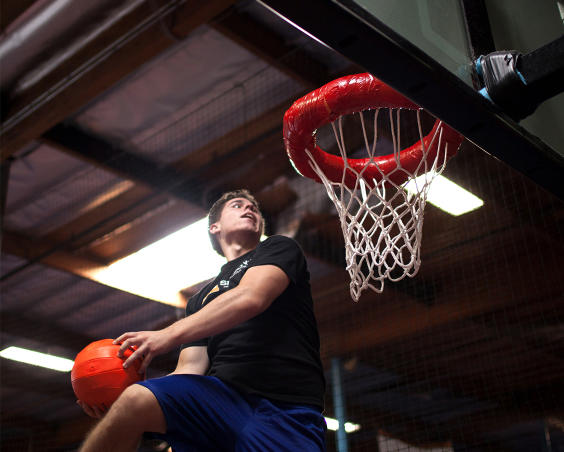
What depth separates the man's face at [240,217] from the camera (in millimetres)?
2963

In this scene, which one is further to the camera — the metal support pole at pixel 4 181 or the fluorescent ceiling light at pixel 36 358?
the fluorescent ceiling light at pixel 36 358

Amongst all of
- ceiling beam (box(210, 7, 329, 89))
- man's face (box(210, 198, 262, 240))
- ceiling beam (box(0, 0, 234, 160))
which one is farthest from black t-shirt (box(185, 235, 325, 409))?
ceiling beam (box(210, 7, 329, 89))

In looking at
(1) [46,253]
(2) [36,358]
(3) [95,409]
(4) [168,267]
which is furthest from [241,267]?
(2) [36,358]

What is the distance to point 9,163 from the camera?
20.8ft

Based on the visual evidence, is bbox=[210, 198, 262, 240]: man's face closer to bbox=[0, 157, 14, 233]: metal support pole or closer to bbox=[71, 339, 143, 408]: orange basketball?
bbox=[71, 339, 143, 408]: orange basketball

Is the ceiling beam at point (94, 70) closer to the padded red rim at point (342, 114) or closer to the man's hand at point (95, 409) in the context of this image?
Answer: the padded red rim at point (342, 114)

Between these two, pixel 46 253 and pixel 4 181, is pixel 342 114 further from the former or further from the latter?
pixel 46 253

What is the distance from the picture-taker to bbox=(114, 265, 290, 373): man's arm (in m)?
2.20

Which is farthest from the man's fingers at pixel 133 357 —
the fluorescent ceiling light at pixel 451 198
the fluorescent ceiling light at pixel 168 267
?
the fluorescent ceiling light at pixel 168 267

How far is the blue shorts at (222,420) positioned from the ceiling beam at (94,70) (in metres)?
3.16

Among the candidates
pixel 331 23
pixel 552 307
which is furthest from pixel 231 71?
pixel 331 23

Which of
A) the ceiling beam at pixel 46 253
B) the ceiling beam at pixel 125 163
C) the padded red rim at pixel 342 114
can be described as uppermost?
the ceiling beam at pixel 125 163

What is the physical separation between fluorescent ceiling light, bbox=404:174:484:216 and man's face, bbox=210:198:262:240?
126 inches

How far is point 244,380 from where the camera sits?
2.28m
